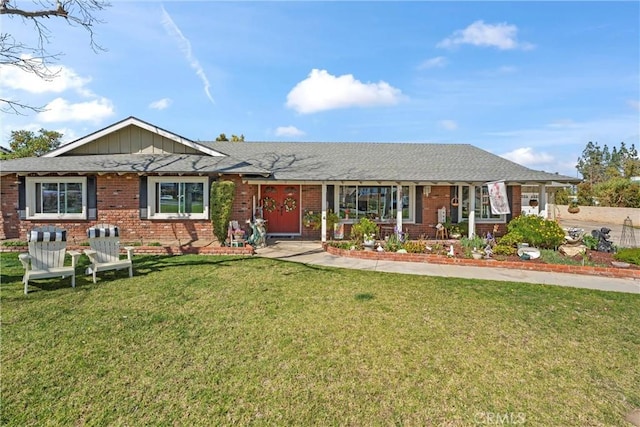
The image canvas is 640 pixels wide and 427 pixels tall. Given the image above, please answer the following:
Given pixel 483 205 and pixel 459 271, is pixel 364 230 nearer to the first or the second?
pixel 459 271

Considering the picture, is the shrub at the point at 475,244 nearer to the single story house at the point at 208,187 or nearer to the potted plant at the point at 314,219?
the single story house at the point at 208,187

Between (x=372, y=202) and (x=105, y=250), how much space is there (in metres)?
9.67

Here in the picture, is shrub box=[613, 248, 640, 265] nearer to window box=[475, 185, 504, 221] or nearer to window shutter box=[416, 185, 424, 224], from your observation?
window box=[475, 185, 504, 221]

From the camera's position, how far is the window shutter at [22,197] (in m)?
11.9

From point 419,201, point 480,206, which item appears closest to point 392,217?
point 419,201

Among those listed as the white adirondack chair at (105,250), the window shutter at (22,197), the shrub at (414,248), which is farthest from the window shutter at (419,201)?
the window shutter at (22,197)

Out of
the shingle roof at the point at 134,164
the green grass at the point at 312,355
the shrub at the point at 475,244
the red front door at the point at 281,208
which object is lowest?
the green grass at the point at 312,355

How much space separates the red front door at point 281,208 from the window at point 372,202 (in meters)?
1.92

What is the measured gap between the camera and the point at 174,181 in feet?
40.0

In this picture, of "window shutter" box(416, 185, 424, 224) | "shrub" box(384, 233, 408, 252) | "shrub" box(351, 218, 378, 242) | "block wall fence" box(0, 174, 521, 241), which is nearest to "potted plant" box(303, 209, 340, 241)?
"shrub" box(351, 218, 378, 242)

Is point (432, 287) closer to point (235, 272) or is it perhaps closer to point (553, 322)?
point (553, 322)

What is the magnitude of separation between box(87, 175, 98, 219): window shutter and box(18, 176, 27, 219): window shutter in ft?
7.35

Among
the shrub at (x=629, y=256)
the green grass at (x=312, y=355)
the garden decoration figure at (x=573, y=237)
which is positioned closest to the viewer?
the green grass at (x=312, y=355)

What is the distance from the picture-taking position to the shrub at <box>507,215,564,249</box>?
Answer: 1090 cm
